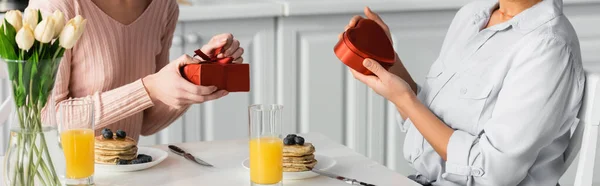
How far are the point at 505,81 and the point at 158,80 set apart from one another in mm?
696

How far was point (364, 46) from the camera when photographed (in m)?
1.75

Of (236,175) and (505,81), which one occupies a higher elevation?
(505,81)

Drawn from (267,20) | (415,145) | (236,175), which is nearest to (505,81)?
(415,145)

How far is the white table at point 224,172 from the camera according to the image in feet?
5.10

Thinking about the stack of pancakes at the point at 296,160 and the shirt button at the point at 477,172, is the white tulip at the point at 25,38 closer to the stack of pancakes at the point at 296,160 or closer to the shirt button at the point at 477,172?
the stack of pancakes at the point at 296,160

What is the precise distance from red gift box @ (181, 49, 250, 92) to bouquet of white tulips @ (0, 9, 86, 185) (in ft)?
1.15

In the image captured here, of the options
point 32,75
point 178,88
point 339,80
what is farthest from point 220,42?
point 339,80

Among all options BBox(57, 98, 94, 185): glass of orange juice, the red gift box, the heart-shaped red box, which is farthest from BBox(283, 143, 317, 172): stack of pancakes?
BBox(57, 98, 94, 185): glass of orange juice

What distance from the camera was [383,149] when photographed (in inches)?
127

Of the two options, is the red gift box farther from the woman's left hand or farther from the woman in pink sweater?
the woman's left hand

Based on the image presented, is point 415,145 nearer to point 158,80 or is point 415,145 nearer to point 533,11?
point 533,11

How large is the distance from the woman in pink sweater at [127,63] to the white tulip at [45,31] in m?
0.46

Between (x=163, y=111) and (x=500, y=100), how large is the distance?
2.60ft

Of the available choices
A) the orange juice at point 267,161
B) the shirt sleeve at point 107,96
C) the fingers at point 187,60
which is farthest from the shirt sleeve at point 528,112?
the shirt sleeve at point 107,96
